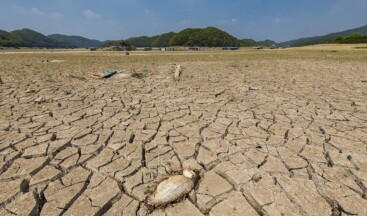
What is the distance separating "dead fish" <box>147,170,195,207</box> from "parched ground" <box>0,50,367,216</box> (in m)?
0.06

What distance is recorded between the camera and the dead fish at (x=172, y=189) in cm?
188

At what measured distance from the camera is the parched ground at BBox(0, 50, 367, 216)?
1867 millimetres

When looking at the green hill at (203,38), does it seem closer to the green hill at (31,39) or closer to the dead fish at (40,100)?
the green hill at (31,39)

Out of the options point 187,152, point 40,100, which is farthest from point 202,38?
point 187,152

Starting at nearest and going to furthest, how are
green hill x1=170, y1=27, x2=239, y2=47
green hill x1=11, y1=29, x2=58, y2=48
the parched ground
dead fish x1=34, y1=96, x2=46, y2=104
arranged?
the parched ground < dead fish x1=34, y1=96, x2=46, y2=104 < green hill x1=170, y1=27, x2=239, y2=47 < green hill x1=11, y1=29, x2=58, y2=48

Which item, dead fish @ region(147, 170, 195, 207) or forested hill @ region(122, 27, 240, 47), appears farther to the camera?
forested hill @ region(122, 27, 240, 47)

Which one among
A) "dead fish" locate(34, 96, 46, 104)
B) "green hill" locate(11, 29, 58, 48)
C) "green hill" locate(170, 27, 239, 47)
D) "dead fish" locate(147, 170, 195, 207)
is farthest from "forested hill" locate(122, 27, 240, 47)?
"dead fish" locate(147, 170, 195, 207)

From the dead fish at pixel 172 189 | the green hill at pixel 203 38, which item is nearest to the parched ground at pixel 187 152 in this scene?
the dead fish at pixel 172 189

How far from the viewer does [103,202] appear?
1.88 metres

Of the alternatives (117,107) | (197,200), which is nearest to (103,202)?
(197,200)

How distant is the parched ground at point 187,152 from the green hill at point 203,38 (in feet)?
297

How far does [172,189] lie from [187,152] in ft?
2.33

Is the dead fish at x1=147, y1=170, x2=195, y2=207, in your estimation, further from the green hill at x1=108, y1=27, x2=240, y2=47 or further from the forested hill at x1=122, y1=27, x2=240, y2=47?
the forested hill at x1=122, y1=27, x2=240, y2=47

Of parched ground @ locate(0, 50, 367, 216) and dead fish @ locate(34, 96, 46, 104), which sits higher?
dead fish @ locate(34, 96, 46, 104)
